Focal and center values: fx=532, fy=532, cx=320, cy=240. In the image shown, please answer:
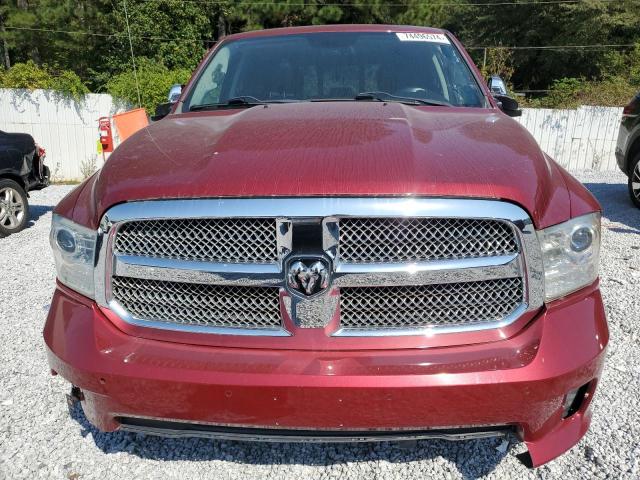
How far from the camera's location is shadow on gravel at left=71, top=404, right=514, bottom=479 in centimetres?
224

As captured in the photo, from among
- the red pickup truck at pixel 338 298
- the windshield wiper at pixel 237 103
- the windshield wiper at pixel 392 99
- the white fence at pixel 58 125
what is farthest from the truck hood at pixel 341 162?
the white fence at pixel 58 125

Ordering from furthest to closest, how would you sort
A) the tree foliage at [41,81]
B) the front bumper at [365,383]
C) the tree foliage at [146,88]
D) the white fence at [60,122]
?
the tree foliage at [146,88]
the white fence at [60,122]
the tree foliage at [41,81]
the front bumper at [365,383]

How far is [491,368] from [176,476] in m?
1.37

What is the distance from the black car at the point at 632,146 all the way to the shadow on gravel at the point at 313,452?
5.96m

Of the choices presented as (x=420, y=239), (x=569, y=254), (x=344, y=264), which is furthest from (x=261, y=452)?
(x=569, y=254)

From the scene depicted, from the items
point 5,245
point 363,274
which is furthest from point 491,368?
point 5,245

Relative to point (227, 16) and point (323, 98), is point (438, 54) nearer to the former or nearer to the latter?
point (323, 98)

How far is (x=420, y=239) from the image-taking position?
1686 millimetres

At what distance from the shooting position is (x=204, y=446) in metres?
2.37

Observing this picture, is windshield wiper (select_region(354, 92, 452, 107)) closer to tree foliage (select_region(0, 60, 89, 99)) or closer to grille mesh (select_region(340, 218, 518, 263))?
grille mesh (select_region(340, 218, 518, 263))

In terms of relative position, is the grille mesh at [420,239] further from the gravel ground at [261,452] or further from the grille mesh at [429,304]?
the gravel ground at [261,452]

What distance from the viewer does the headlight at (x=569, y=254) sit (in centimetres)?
173

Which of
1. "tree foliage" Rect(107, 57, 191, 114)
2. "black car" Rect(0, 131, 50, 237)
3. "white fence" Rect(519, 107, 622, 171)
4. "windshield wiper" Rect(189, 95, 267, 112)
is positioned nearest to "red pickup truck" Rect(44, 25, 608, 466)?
"windshield wiper" Rect(189, 95, 267, 112)

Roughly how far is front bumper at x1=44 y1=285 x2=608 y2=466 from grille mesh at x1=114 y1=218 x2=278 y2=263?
298 millimetres
